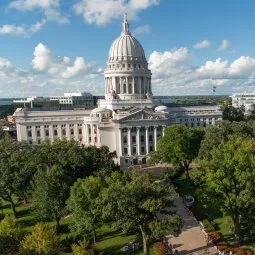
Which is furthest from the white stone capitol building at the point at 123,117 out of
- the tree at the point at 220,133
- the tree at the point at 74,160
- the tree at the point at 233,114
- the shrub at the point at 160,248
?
the shrub at the point at 160,248

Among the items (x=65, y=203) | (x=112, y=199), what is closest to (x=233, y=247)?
(x=112, y=199)

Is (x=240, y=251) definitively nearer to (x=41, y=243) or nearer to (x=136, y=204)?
(x=136, y=204)

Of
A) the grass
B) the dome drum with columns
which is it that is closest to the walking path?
the grass

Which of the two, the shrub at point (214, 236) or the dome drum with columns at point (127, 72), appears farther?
the dome drum with columns at point (127, 72)

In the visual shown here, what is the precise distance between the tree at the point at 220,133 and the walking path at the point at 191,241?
15.6 metres

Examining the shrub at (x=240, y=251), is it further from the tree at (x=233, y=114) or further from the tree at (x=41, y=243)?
the tree at (x=233, y=114)

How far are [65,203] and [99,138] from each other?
48785 millimetres

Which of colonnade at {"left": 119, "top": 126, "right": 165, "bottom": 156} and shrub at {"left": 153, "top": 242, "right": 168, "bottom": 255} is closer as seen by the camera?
shrub at {"left": 153, "top": 242, "right": 168, "bottom": 255}

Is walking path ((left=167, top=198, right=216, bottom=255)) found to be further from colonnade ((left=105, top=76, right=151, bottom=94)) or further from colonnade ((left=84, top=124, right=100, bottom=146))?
colonnade ((left=105, top=76, right=151, bottom=94))

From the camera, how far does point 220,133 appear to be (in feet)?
209

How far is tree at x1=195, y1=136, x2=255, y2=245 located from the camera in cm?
3744

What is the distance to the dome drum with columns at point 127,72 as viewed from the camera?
106312 mm

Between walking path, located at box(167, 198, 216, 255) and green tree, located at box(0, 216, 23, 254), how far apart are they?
1835 centimetres

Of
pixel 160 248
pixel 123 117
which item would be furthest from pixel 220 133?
pixel 160 248
